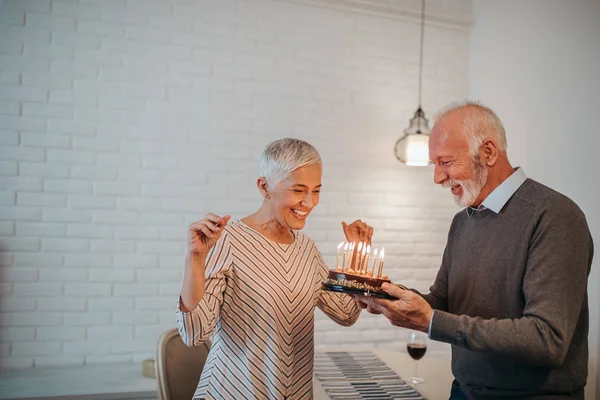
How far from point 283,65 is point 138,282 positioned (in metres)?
1.86

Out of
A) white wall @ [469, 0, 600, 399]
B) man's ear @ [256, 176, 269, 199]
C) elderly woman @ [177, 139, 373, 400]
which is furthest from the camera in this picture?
white wall @ [469, 0, 600, 399]

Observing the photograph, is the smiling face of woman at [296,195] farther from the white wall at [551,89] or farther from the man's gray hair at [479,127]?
the white wall at [551,89]

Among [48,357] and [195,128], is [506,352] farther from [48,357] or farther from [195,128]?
[48,357]

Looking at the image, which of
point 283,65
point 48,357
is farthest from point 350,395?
point 283,65

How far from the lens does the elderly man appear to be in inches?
59.8

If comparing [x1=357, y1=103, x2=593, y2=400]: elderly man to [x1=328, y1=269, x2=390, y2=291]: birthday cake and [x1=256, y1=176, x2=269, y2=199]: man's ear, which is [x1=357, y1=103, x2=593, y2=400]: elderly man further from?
[x1=256, y1=176, x2=269, y2=199]: man's ear

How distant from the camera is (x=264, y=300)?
69.2 inches

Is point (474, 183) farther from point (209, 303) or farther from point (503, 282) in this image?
point (209, 303)

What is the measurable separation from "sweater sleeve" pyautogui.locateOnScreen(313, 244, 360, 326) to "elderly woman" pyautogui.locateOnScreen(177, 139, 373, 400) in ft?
0.32

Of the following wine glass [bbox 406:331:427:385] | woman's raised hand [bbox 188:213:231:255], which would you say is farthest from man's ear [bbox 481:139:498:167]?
wine glass [bbox 406:331:427:385]

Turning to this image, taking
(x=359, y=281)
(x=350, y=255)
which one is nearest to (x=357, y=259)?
(x=350, y=255)

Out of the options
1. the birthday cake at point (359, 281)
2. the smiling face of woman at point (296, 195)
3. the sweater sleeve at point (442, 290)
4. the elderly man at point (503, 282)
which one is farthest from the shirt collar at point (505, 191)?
the smiling face of woman at point (296, 195)

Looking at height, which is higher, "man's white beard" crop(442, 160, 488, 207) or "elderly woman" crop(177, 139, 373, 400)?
"man's white beard" crop(442, 160, 488, 207)

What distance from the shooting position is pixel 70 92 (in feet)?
11.3
